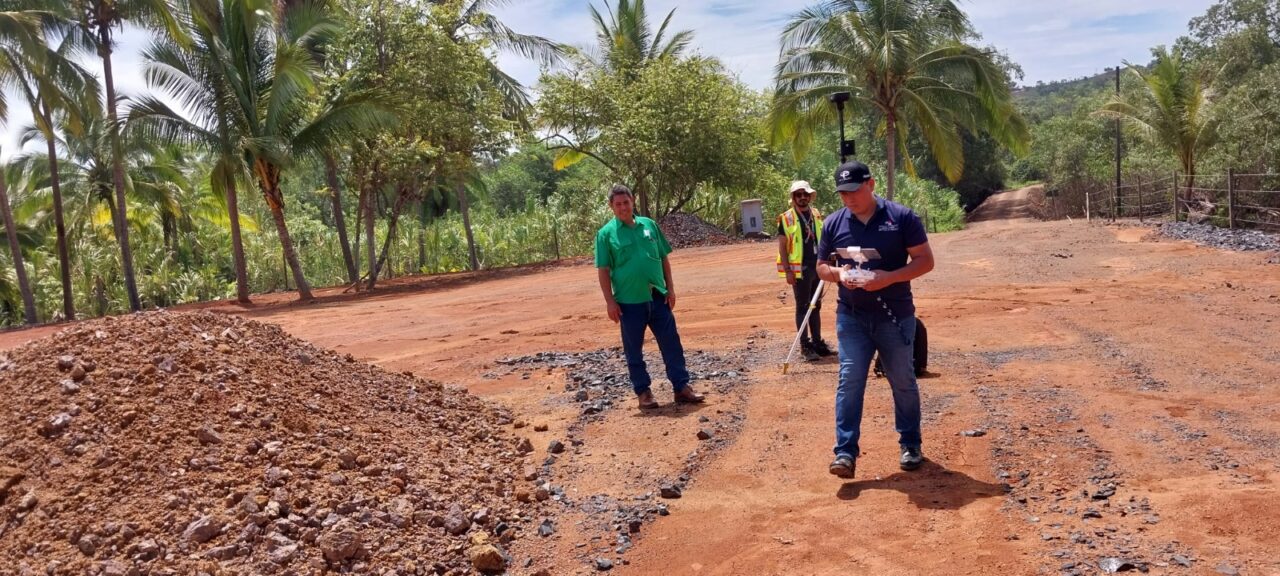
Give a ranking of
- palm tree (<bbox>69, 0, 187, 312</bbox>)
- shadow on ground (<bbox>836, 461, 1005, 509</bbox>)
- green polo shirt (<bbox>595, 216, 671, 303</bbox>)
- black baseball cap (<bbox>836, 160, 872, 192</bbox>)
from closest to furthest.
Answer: shadow on ground (<bbox>836, 461, 1005, 509</bbox>), black baseball cap (<bbox>836, 160, 872, 192</bbox>), green polo shirt (<bbox>595, 216, 671, 303</bbox>), palm tree (<bbox>69, 0, 187, 312</bbox>)

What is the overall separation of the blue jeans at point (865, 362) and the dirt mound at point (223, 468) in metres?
1.56

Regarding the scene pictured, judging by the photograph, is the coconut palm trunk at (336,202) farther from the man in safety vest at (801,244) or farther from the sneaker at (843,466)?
the sneaker at (843,466)

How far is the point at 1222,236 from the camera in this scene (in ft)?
56.1

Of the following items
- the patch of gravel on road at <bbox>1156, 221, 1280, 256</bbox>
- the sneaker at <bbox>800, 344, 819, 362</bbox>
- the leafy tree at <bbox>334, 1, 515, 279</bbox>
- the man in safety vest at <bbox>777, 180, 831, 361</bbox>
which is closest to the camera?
the man in safety vest at <bbox>777, 180, 831, 361</bbox>

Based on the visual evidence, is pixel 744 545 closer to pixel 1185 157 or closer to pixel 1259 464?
pixel 1259 464

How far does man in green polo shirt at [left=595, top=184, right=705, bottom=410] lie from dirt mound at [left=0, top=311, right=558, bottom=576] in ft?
3.38

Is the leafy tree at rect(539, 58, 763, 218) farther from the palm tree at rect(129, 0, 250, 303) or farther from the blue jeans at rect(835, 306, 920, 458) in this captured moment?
the blue jeans at rect(835, 306, 920, 458)

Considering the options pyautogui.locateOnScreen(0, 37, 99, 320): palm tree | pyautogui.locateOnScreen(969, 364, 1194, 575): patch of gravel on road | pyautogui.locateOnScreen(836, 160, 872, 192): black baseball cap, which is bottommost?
pyautogui.locateOnScreen(969, 364, 1194, 575): patch of gravel on road

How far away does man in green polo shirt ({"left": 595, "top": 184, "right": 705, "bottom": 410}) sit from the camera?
6.22 metres

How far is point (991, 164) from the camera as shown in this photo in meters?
43.9

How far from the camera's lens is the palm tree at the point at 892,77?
21453 mm

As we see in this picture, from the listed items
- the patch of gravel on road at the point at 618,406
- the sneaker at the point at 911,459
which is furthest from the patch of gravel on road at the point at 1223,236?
the sneaker at the point at 911,459

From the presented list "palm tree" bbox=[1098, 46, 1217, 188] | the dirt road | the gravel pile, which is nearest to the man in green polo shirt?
the dirt road

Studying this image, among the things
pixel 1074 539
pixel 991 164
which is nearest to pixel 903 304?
pixel 1074 539
